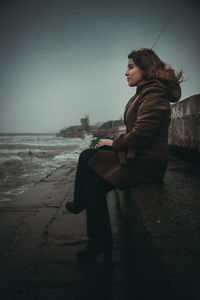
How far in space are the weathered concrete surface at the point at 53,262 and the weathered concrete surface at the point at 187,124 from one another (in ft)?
4.81

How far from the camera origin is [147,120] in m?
1.28

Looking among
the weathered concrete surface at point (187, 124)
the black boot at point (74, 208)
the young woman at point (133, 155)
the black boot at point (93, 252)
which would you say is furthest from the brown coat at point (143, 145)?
the weathered concrete surface at point (187, 124)

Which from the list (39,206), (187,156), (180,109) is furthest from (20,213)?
(180,109)

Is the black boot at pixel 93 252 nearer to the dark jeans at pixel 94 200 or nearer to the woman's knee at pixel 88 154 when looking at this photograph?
→ the dark jeans at pixel 94 200

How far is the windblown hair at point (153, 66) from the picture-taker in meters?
1.41

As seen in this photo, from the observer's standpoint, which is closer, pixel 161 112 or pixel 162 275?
pixel 162 275

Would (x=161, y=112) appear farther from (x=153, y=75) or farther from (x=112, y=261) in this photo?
(x=112, y=261)

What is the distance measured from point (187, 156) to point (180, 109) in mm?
820

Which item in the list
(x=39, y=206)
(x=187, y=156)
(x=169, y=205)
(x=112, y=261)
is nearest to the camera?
(x=169, y=205)

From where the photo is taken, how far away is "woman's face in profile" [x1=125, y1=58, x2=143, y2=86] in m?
1.53

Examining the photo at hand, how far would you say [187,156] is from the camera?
3.00 m

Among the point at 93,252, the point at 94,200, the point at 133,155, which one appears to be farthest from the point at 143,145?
the point at 93,252

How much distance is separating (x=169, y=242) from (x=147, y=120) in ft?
2.48

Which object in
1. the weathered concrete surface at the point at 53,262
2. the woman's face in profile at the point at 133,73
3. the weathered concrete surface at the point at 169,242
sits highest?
the woman's face in profile at the point at 133,73
